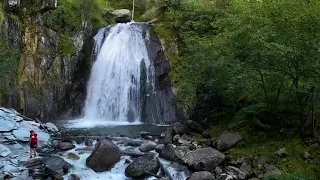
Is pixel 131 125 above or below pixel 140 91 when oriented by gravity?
below

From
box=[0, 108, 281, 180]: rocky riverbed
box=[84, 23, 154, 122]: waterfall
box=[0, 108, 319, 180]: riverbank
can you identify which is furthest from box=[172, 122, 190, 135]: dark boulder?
box=[84, 23, 154, 122]: waterfall

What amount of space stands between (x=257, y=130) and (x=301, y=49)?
5.42 metres

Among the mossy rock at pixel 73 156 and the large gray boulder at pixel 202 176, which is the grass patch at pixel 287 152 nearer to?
the large gray boulder at pixel 202 176

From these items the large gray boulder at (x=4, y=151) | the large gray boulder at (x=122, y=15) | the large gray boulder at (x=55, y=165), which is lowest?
the large gray boulder at (x=55, y=165)

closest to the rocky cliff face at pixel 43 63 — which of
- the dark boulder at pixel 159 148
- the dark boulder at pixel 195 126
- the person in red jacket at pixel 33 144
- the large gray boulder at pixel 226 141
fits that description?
the person in red jacket at pixel 33 144

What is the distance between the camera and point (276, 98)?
731 inches

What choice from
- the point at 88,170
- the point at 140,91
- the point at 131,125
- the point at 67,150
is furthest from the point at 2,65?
the point at 140,91

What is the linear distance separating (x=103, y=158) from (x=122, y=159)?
1130 mm

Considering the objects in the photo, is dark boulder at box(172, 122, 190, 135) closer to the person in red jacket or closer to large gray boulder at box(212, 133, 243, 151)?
large gray boulder at box(212, 133, 243, 151)

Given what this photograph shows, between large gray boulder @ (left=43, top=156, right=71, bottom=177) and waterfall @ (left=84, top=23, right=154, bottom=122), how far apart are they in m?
11.3

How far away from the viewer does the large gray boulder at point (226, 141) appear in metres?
18.0

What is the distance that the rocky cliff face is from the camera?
25552mm

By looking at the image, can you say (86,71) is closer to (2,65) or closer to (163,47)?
(163,47)

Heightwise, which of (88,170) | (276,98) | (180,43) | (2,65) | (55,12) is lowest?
(88,170)
